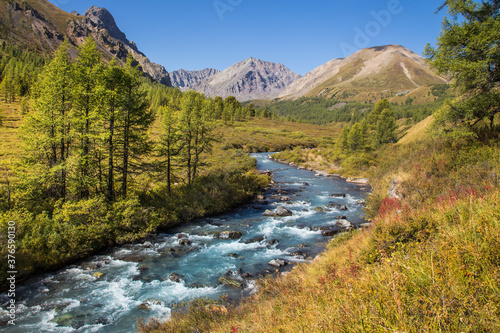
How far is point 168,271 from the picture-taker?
626 inches

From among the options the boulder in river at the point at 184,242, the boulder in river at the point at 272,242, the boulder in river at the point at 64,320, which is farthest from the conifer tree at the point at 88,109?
the boulder in river at the point at 272,242

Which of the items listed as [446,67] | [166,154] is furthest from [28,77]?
[446,67]

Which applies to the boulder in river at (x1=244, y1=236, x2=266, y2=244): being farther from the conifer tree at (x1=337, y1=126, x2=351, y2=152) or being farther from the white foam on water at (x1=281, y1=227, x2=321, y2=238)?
Answer: the conifer tree at (x1=337, y1=126, x2=351, y2=152)

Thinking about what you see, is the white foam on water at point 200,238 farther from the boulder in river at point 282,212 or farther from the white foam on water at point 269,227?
the boulder in river at point 282,212

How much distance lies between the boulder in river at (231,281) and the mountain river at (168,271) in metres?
0.16

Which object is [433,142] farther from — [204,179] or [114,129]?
[114,129]

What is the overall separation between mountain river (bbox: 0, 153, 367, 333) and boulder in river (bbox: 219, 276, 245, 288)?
156 millimetres

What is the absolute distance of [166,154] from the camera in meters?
28.0

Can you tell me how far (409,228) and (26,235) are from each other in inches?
800

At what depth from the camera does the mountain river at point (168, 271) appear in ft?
38.9

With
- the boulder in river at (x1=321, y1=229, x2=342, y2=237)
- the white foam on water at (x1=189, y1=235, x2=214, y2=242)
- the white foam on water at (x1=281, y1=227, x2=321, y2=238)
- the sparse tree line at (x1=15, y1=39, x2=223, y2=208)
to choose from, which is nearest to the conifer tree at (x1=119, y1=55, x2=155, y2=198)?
the sparse tree line at (x1=15, y1=39, x2=223, y2=208)

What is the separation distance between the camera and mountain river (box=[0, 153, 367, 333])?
11.8 meters

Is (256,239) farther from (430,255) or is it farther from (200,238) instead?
(430,255)

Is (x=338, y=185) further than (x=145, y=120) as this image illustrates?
Yes
